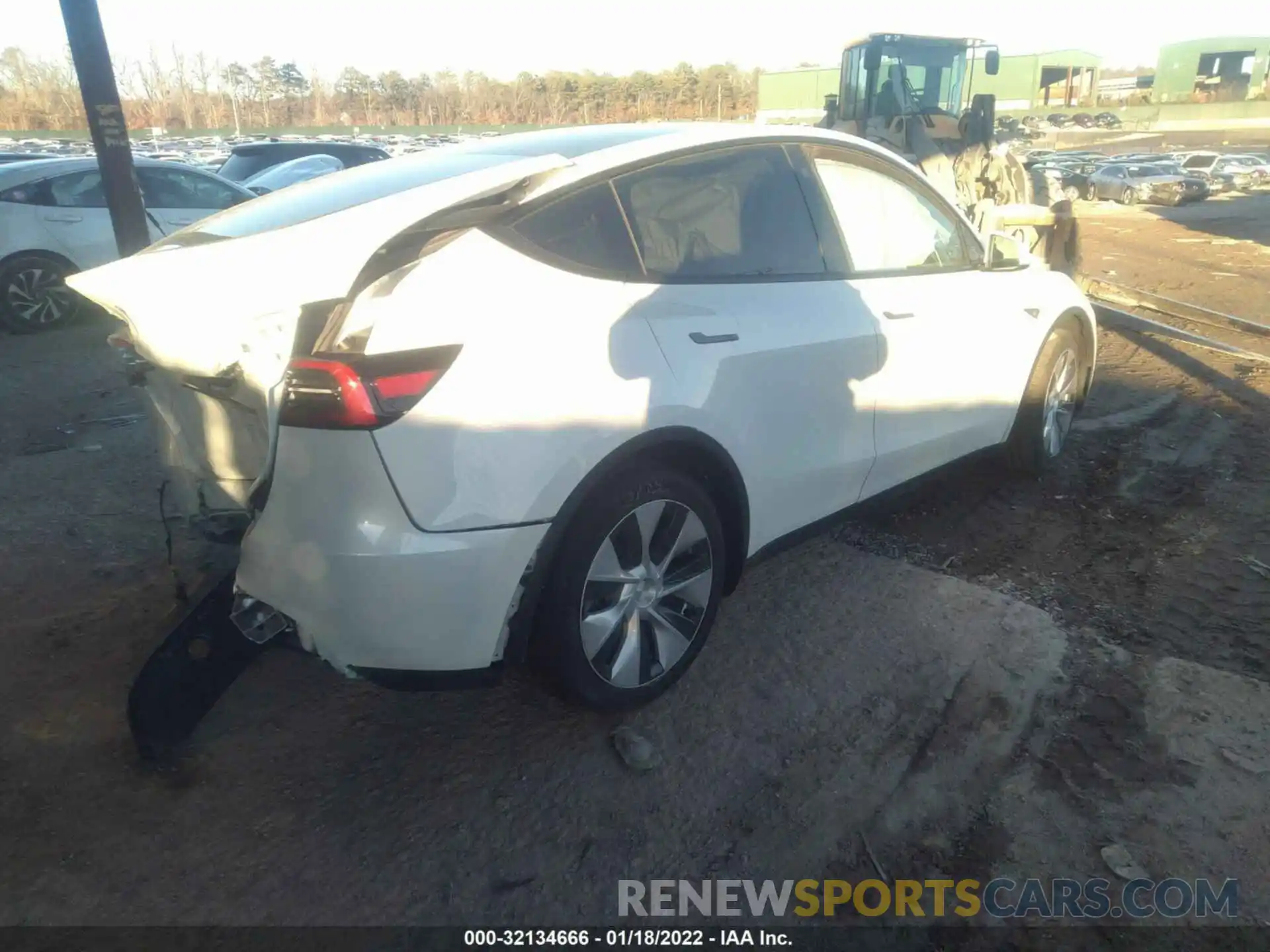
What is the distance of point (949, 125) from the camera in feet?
39.4

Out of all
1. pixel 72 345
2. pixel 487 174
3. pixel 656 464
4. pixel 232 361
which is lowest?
pixel 72 345

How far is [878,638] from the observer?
3.42 meters

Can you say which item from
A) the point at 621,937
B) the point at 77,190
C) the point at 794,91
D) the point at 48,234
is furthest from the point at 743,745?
the point at 794,91

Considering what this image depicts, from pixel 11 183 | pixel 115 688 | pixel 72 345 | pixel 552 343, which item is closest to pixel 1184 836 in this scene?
pixel 552 343

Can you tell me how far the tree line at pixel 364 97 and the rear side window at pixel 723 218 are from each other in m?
53.5

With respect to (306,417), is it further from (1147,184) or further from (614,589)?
(1147,184)

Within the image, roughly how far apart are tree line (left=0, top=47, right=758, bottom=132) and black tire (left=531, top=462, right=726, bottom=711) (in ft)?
178

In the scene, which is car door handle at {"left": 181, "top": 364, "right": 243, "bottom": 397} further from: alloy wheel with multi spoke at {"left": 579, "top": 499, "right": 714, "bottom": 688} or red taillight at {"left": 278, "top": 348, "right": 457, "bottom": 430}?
alloy wheel with multi spoke at {"left": 579, "top": 499, "right": 714, "bottom": 688}

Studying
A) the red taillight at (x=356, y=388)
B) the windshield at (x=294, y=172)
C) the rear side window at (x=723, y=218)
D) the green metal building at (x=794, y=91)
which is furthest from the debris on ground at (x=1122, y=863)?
the green metal building at (x=794, y=91)

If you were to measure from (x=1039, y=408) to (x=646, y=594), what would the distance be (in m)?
2.63

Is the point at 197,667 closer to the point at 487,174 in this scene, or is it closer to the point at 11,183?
the point at 487,174

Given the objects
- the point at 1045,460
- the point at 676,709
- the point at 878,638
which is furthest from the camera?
the point at 1045,460

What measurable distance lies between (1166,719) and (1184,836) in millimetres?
534

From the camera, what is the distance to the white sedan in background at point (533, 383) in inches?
91.6
